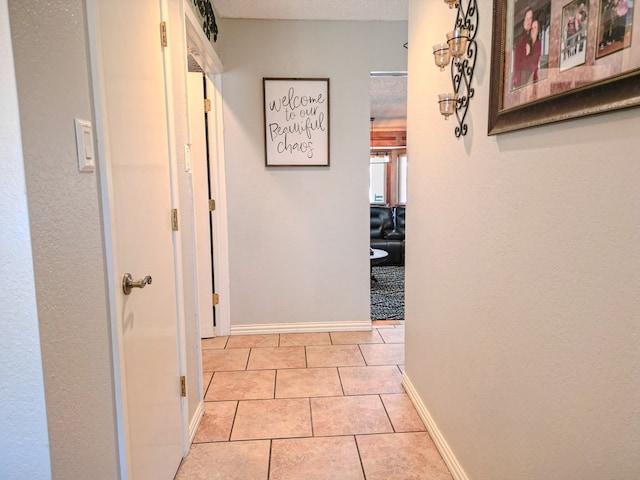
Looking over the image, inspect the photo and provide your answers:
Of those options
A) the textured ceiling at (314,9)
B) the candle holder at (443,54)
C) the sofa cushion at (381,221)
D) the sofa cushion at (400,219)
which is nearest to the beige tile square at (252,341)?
the candle holder at (443,54)

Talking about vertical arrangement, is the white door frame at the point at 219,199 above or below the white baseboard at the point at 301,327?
above

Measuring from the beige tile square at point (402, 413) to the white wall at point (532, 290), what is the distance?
200 millimetres

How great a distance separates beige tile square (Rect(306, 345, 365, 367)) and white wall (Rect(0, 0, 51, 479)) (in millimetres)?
2079

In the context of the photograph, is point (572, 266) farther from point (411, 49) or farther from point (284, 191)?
point (284, 191)

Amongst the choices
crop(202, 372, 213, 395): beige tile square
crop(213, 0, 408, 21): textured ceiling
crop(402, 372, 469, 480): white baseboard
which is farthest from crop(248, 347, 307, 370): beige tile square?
crop(213, 0, 408, 21): textured ceiling

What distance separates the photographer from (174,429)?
172 cm

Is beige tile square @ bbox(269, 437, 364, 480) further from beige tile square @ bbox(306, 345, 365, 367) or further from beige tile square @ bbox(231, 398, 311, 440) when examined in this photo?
beige tile square @ bbox(306, 345, 365, 367)

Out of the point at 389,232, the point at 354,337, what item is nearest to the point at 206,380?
the point at 354,337

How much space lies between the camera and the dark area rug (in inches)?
154

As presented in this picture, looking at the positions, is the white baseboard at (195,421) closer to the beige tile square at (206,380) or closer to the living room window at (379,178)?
the beige tile square at (206,380)

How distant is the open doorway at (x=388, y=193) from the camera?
441 centimetres

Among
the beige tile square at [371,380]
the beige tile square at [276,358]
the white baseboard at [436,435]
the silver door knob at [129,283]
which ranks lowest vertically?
the beige tile square at [371,380]

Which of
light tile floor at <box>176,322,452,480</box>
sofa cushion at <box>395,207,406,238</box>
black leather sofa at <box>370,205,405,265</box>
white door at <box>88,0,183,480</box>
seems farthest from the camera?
sofa cushion at <box>395,207,406,238</box>

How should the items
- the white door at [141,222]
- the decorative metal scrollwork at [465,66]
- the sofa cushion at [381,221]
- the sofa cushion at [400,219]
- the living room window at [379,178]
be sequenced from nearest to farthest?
the white door at [141,222]
the decorative metal scrollwork at [465,66]
the sofa cushion at [381,221]
the sofa cushion at [400,219]
the living room window at [379,178]
